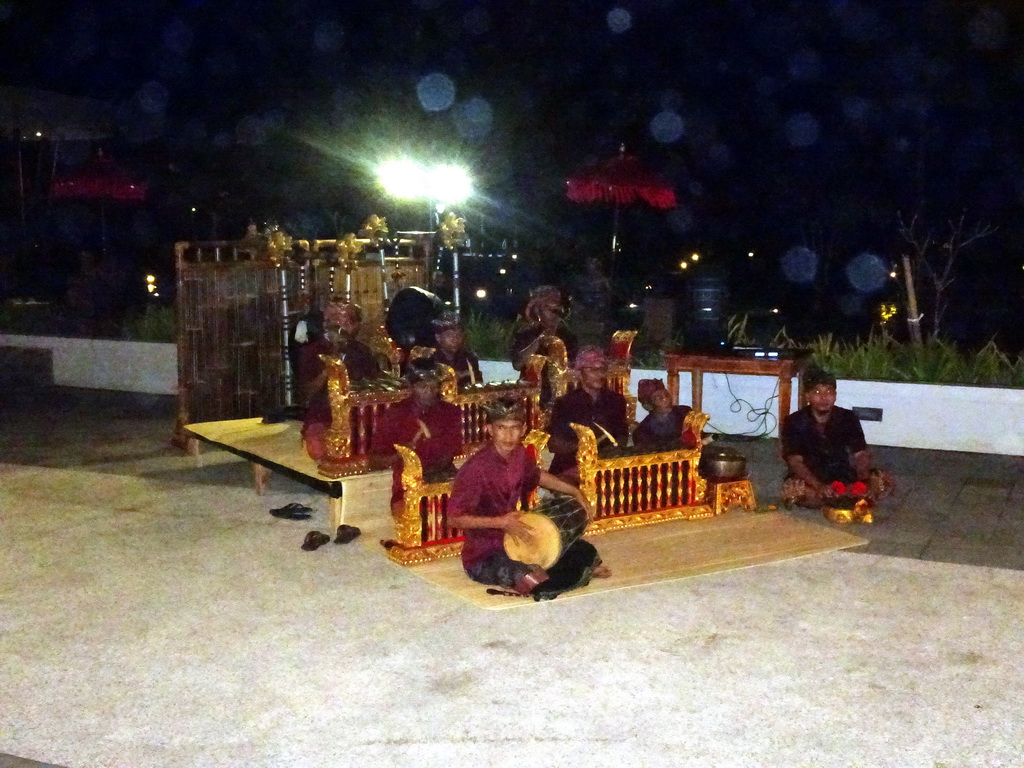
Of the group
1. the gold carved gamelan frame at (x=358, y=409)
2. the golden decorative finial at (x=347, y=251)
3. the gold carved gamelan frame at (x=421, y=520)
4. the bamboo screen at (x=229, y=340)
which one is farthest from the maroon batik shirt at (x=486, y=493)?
the golden decorative finial at (x=347, y=251)

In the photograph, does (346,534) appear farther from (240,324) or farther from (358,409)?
(240,324)

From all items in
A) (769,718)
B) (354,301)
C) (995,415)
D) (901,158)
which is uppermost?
(901,158)

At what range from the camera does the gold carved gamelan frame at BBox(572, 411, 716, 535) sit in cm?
775

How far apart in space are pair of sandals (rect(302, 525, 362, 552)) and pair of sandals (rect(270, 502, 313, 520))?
74 centimetres

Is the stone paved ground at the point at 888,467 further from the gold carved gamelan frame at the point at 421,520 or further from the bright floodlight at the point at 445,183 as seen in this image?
the bright floodlight at the point at 445,183

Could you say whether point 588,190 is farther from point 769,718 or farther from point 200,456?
point 769,718

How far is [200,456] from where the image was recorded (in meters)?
11.0

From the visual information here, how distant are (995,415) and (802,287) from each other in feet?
41.4

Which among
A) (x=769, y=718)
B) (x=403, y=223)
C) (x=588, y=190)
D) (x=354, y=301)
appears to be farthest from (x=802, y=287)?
(x=769, y=718)

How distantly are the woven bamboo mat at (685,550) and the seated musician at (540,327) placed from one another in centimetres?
232

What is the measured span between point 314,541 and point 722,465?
304 centimetres

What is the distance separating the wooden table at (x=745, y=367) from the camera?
10453mm

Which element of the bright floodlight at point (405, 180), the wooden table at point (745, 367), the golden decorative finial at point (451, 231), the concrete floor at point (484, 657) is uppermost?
the bright floodlight at point (405, 180)

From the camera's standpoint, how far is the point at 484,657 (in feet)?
18.4
